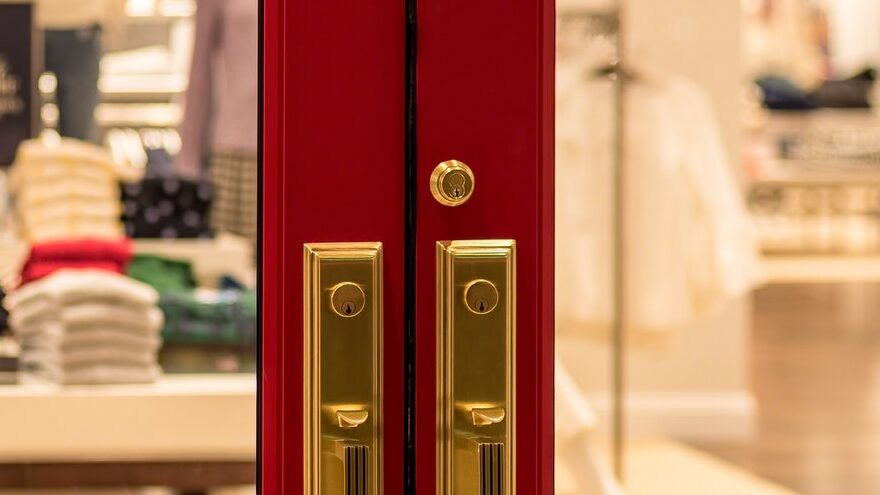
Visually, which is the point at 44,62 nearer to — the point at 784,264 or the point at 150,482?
the point at 150,482

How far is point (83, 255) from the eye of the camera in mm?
977

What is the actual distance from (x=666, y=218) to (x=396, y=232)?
2.28 metres

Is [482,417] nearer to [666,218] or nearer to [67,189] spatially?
[67,189]

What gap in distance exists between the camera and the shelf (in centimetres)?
75

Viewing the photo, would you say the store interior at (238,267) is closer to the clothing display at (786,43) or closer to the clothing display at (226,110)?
the clothing display at (226,110)

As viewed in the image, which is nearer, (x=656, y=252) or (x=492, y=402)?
(x=492, y=402)

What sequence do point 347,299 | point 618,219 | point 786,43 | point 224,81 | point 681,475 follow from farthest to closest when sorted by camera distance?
point 786,43 < point 618,219 < point 681,475 < point 224,81 < point 347,299

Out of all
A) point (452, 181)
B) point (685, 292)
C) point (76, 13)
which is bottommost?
point (685, 292)

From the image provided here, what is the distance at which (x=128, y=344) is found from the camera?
1.05 meters

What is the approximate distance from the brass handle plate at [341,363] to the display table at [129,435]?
69 millimetres

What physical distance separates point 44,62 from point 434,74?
15.1 inches

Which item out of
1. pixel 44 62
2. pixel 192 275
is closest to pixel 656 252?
pixel 192 275

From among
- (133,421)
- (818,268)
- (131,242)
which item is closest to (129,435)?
(133,421)

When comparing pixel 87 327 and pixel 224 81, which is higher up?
pixel 224 81
